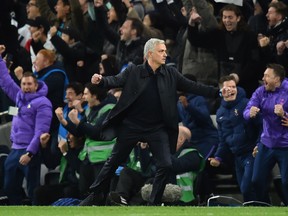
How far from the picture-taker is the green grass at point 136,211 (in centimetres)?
1390

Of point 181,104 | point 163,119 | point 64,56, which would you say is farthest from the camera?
point 64,56

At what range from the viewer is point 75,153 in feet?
63.6

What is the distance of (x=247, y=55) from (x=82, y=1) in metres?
4.93

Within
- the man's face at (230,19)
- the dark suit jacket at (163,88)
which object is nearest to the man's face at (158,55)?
the dark suit jacket at (163,88)

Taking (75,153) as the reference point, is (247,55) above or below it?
above

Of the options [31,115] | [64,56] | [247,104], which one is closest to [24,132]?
[31,115]

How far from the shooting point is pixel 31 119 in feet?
64.8

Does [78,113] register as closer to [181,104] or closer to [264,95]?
[181,104]

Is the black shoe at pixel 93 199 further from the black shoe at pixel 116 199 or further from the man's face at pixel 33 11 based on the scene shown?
the man's face at pixel 33 11

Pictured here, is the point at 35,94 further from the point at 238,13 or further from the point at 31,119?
the point at 238,13

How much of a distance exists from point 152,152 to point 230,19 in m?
3.87

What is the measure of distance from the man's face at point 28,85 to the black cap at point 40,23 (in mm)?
3210

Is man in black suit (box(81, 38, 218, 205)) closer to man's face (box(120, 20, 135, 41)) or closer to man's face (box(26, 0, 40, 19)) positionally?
man's face (box(120, 20, 135, 41))

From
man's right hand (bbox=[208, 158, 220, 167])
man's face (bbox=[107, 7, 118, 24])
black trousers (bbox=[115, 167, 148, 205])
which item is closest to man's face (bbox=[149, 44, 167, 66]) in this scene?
black trousers (bbox=[115, 167, 148, 205])
